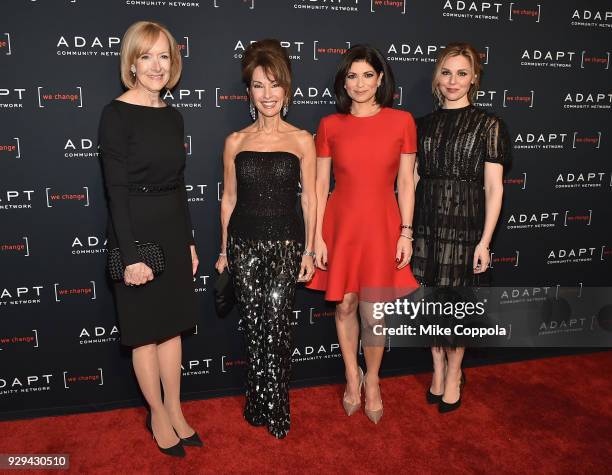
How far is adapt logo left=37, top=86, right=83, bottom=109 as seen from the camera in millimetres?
2795

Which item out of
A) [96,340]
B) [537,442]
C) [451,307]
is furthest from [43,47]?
[537,442]

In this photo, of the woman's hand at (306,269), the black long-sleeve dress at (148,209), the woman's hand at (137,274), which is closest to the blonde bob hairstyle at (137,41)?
the black long-sleeve dress at (148,209)

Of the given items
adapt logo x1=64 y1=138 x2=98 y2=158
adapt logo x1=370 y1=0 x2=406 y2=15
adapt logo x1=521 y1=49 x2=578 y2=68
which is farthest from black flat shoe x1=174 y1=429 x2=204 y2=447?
adapt logo x1=521 y1=49 x2=578 y2=68

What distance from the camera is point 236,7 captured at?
2951mm

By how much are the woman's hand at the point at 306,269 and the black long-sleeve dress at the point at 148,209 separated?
58 cm

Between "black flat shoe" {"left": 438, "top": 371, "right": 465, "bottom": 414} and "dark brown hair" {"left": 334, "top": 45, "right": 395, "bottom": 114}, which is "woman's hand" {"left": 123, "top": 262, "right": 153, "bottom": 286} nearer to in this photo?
"dark brown hair" {"left": 334, "top": 45, "right": 395, "bottom": 114}

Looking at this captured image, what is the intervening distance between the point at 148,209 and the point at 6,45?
3.80 feet

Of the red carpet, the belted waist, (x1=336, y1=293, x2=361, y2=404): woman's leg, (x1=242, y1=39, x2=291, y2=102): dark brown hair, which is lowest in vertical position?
Result: the red carpet

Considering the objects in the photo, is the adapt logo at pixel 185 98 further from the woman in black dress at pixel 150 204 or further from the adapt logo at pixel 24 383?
the adapt logo at pixel 24 383

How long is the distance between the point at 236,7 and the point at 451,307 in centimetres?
206

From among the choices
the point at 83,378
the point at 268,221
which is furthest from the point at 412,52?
the point at 83,378

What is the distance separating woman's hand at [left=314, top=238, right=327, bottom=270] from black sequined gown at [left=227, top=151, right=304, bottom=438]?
0.12 m

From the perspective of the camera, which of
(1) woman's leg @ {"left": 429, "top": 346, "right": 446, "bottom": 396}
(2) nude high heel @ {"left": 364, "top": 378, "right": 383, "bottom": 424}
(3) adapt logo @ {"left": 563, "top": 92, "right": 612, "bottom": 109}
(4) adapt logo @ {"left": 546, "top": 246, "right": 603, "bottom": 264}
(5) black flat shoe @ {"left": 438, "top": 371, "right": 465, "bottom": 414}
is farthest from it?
(4) adapt logo @ {"left": 546, "top": 246, "right": 603, "bottom": 264}

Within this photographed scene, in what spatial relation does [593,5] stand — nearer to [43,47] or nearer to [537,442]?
[537,442]
